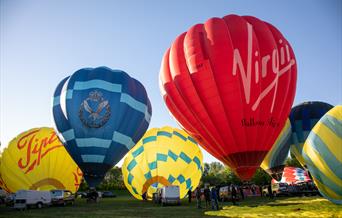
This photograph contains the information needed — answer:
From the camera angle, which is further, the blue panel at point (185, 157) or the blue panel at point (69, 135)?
the blue panel at point (185, 157)

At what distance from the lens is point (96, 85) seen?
20484 millimetres

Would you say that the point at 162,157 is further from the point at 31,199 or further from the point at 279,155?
the point at 279,155

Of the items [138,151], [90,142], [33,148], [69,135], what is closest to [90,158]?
[90,142]

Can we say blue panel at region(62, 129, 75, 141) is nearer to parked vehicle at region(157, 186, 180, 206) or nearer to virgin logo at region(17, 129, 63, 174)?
virgin logo at region(17, 129, 63, 174)

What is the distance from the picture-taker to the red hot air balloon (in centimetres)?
1594

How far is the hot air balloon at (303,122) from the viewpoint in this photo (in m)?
27.7

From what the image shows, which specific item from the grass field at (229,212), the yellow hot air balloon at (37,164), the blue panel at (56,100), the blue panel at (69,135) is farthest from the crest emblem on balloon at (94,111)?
the yellow hot air balloon at (37,164)

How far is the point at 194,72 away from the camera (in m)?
16.8

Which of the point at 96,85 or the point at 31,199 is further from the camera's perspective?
the point at 31,199

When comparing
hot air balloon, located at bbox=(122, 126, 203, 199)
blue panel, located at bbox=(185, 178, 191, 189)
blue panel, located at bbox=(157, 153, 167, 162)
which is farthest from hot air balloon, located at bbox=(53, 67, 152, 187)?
blue panel, located at bbox=(185, 178, 191, 189)

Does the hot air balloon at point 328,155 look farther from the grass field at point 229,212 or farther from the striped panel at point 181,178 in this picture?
the striped panel at point 181,178

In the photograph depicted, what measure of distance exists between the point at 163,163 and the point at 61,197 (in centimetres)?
772

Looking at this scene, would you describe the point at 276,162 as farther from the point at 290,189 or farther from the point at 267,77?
the point at 267,77

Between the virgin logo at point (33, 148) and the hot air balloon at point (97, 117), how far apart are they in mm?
5029
